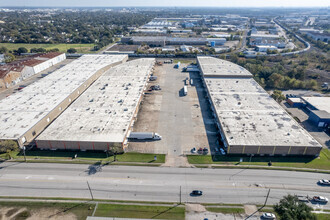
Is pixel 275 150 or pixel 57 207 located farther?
pixel 275 150

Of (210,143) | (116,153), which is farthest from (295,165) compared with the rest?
(116,153)

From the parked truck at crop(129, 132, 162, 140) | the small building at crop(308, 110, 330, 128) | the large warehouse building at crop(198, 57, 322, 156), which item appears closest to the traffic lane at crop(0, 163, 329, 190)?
the large warehouse building at crop(198, 57, 322, 156)

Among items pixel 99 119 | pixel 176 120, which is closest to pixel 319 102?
pixel 176 120

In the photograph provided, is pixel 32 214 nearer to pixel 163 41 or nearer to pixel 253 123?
pixel 253 123

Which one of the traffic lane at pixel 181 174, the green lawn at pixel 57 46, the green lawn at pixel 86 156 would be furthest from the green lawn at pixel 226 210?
the green lawn at pixel 57 46

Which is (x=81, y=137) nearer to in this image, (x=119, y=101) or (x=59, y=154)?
(x=59, y=154)

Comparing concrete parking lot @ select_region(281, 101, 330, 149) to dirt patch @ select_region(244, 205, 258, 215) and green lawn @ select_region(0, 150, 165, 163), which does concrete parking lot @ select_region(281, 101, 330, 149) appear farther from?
green lawn @ select_region(0, 150, 165, 163)
